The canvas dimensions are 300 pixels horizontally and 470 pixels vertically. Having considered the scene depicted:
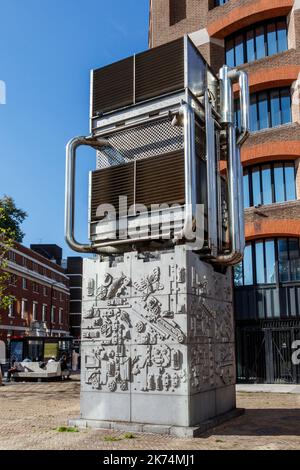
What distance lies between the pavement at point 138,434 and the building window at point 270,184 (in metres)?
11.5

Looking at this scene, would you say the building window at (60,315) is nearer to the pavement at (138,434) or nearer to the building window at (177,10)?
the building window at (177,10)

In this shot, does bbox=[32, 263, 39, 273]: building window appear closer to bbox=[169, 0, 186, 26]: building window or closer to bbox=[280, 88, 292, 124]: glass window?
bbox=[169, 0, 186, 26]: building window

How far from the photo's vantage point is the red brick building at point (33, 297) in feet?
176

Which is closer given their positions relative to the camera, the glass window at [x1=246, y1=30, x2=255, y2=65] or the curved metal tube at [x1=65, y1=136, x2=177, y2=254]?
the curved metal tube at [x1=65, y1=136, x2=177, y2=254]

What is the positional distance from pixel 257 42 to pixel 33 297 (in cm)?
4242

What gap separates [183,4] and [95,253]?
22.7 m

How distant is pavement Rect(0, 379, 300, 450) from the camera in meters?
10.2

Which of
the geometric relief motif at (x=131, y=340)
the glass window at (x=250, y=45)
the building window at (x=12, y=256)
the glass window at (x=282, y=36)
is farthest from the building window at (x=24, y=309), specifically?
the geometric relief motif at (x=131, y=340)

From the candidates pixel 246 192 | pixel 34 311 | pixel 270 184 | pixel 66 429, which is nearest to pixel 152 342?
pixel 66 429

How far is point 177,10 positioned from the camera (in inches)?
1230

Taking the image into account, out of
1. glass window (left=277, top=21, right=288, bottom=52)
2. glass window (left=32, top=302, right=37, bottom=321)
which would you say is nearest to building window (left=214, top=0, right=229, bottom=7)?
glass window (left=277, top=21, right=288, bottom=52)

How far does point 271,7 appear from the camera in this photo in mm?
26609

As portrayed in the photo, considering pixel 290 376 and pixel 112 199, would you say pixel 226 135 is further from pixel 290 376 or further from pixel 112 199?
pixel 290 376

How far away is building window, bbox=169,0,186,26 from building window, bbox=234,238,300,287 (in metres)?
14.6
